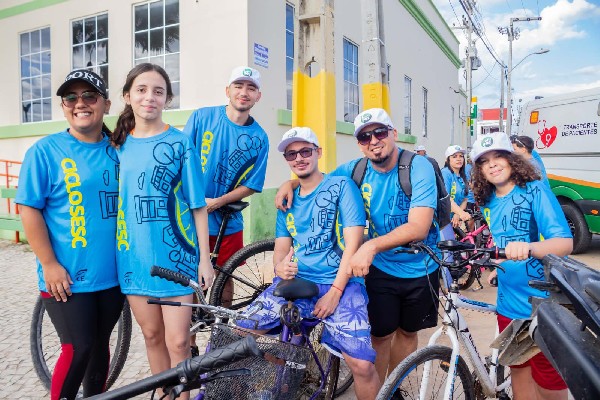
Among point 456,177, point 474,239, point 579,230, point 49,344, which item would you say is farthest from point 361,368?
point 579,230

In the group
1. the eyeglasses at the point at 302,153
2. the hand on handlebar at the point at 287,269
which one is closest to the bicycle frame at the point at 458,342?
the hand on handlebar at the point at 287,269

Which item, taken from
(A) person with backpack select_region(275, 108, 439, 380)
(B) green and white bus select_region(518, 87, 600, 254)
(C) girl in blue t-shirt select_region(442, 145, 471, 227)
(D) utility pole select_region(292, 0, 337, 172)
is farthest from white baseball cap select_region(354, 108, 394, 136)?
(B) green and white bus select_region(518, 87, 600, 254)

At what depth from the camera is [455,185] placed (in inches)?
276

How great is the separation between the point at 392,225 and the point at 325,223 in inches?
15.9

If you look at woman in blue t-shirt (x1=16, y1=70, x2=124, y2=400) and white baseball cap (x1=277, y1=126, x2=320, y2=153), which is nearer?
woman in blue t-shirt (x1=16, y1=70, x2=124, y2=400)

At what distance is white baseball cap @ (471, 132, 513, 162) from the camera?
2637 millimetres

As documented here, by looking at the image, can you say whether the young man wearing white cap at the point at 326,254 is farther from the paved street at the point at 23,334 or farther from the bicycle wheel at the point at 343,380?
the paved street at the point at 23,334

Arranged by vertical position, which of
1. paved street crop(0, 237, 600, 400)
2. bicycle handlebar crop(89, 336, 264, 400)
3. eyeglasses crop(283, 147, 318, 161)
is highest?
eyeglasses crop(283, 147, 318, 161)

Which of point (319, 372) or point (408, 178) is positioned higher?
point (408, 178)

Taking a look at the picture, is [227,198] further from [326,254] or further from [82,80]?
[82,80]

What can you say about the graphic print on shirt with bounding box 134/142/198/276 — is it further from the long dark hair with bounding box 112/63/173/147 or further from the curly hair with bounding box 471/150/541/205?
the curly hair with bounding box 471/150/541/205

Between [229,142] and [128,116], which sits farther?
[229,142]

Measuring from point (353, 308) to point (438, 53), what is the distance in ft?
64.0

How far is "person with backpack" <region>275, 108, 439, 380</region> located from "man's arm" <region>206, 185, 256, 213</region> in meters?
0.63
